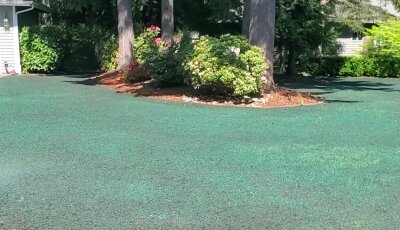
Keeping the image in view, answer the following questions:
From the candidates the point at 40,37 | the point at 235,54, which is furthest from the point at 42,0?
the point at 235,54

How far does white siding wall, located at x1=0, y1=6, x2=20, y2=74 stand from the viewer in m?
19.5

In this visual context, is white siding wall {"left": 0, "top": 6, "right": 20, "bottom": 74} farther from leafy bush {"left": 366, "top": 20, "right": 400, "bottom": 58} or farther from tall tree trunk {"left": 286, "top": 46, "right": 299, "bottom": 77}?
leafy bush {"left": 366, "top": 20, "right": 400, "bottom": 58}

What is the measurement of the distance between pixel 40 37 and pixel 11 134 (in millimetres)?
13238

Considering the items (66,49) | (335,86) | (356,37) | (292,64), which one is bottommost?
(335,86)

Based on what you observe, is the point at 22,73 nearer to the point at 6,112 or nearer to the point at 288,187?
the point at 6,112

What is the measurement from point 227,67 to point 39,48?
37.0ft

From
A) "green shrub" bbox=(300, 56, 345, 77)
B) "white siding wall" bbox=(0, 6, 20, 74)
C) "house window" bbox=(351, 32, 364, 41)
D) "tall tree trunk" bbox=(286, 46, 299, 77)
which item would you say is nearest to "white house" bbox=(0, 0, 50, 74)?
"white siding wall" bbox=(0, 6, 20, 74)

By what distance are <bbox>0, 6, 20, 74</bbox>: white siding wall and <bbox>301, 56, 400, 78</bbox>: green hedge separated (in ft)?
46.8

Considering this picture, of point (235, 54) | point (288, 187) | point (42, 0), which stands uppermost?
point (42, 0)

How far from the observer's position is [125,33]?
19.5 meters

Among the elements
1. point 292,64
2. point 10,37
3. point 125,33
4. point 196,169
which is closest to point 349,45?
point 292,64

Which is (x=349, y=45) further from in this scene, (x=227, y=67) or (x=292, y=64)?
(x=227, y=67)

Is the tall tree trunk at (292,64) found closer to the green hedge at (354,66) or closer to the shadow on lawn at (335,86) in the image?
the green hedge at (354,66)

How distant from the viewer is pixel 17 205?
456 cm
